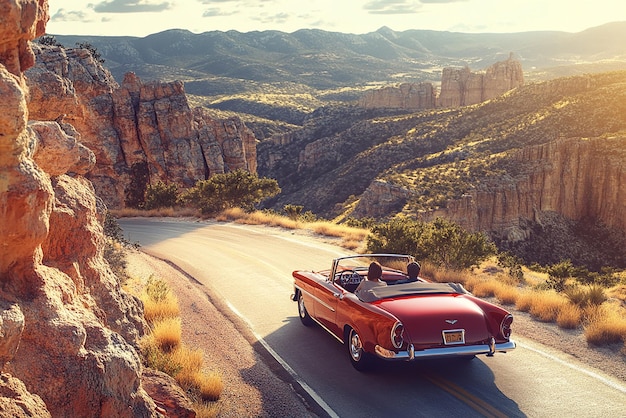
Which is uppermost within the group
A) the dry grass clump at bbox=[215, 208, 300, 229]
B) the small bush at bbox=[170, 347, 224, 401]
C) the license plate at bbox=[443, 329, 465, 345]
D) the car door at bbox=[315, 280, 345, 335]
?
the license plate at bbox=[443, 329, 465, 345]

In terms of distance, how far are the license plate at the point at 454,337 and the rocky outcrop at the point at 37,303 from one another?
3.55 meters

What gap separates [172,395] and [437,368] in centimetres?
377

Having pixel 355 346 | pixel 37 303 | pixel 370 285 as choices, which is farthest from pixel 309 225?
pixel 37 303

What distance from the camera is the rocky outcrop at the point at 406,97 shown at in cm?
11738

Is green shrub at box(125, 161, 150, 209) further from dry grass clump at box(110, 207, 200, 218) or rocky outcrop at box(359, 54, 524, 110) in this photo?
rocky outcrop at box(359, 54, 524, 110)

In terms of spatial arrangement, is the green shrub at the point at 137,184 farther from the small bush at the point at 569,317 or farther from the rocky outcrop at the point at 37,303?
the rocky outcrop at the point at 37,303

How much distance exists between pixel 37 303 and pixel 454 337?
4.74 m

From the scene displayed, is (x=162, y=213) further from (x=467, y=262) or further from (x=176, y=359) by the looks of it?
(x=176, y=359)

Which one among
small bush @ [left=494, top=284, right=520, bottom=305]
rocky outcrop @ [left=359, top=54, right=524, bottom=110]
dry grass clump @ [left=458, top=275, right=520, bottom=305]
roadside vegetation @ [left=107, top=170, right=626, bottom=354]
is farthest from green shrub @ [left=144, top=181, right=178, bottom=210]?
rocky outcrop @ [left=359, top=54, right=524, bottom=110]

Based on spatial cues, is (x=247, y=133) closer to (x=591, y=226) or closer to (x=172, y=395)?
(x=591, y=226)

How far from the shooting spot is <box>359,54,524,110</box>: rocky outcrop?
366ft

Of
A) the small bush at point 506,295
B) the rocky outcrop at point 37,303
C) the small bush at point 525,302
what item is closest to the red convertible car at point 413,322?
the rocky outcrop at point 37,303

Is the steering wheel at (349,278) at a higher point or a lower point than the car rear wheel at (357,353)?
higher

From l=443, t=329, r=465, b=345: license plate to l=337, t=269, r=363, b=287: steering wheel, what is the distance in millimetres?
2467
